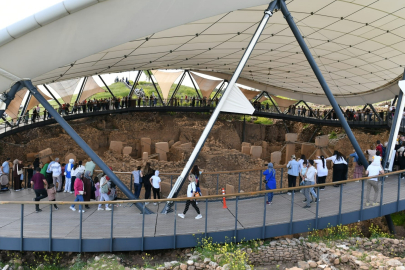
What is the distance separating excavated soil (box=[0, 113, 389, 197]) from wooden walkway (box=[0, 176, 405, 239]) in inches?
252

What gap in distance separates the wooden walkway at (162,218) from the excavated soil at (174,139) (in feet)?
21.0

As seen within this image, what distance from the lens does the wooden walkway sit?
8383mm

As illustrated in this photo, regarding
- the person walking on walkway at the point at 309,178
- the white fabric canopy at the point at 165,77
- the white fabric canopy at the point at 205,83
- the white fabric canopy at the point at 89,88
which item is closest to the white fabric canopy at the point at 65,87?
the white fabric canopy at the point at 89,88

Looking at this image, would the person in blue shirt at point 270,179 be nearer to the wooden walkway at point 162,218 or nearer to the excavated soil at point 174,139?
the wooden walkway at point 162,218

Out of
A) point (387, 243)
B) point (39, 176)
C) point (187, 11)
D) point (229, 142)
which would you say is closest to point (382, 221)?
point (387, 243)

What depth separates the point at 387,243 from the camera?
9797 mm

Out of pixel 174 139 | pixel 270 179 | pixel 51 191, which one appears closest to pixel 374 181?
pixel 270 179

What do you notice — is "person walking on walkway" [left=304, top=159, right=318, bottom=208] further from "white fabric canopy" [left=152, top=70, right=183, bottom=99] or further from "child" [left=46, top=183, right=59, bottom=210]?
"white fabric canopy" [left=152, top=70, right=183, bottom=99]

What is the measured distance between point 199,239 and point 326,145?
20627 millimetres

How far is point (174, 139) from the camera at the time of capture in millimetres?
31047

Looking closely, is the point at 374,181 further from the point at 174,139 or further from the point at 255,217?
the point at 174,139

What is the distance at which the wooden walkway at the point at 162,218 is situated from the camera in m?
8.38

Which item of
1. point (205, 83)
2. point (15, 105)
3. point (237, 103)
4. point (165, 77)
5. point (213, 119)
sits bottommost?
point (213, 119)

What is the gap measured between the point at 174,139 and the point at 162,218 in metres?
21.9
